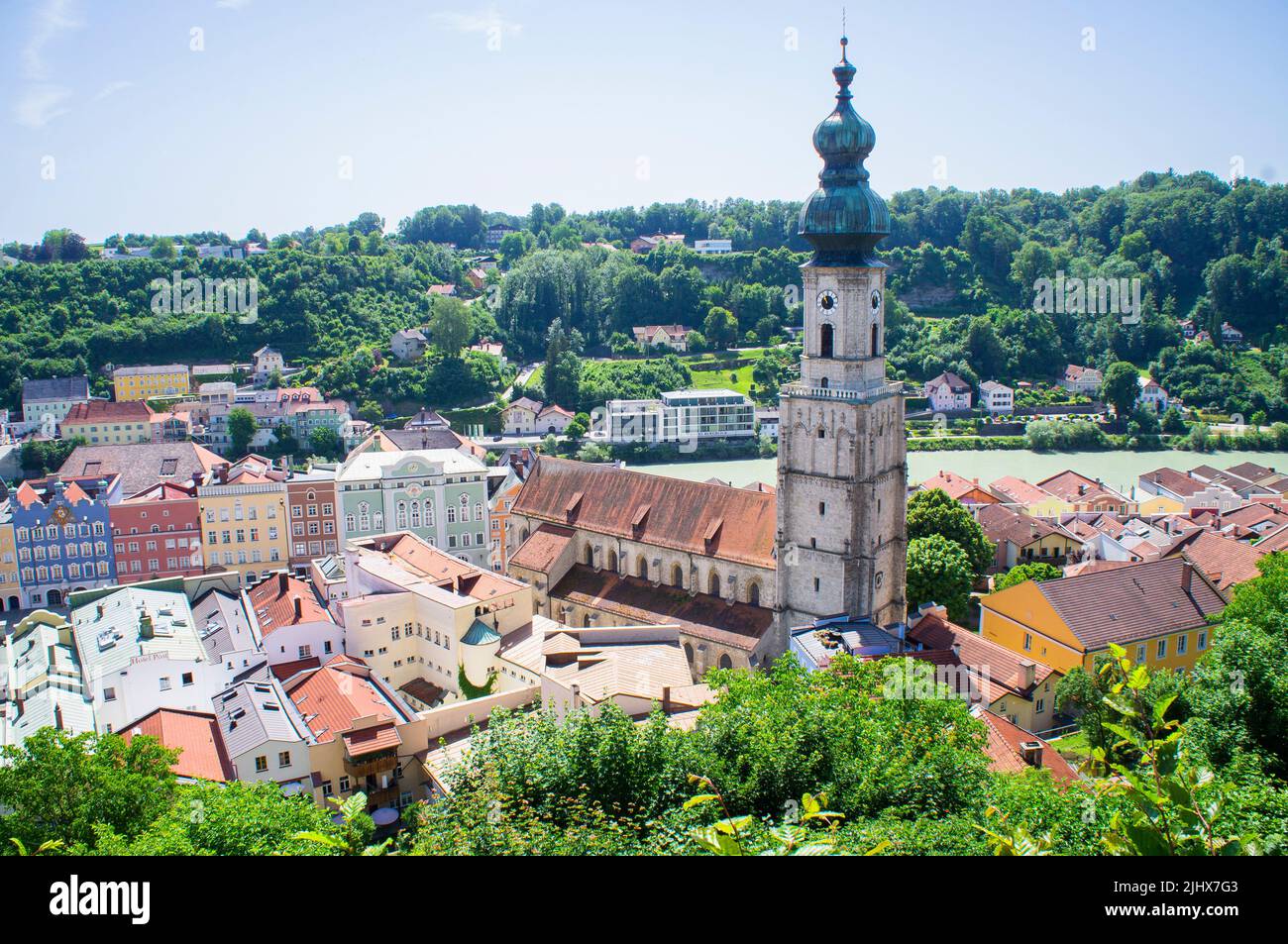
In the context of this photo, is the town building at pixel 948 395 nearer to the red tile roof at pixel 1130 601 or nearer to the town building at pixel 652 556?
the red tile roof at pixel 1130 601

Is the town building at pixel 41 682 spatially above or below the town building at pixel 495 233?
below

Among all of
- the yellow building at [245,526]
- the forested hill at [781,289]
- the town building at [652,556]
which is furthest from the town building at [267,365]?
the town building at [652,556]

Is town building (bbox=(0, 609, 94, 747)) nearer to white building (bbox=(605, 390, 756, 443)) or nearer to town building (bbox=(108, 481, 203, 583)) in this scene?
town building (bbox=(108, 481, 203, 583))

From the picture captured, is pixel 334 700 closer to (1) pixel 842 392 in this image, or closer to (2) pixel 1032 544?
(1) pixel 842 392

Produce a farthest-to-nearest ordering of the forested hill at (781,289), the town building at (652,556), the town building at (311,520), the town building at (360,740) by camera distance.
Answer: the forested hill at (781,289) → the town building at (311,520) → the town building at (652,556) → the town building at (360,740)

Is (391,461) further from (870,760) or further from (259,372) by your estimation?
(259,372)
